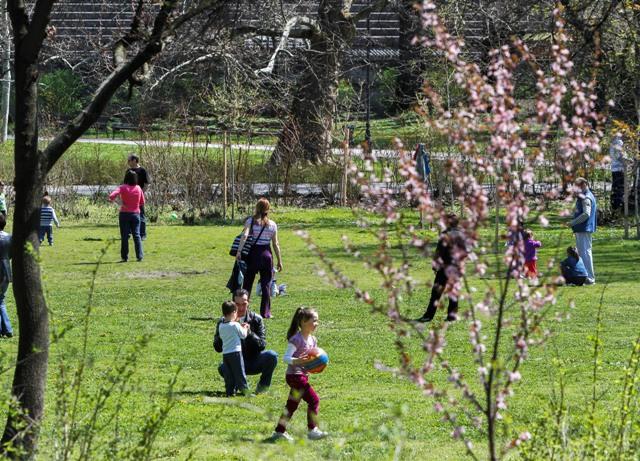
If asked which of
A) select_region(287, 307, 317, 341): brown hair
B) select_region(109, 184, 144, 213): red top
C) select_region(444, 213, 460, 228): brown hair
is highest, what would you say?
select_region(444, 213, 460, 228): brown hair

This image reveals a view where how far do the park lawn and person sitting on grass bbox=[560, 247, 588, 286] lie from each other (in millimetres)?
347

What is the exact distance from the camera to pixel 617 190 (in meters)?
28.6

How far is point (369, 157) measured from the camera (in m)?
5.89

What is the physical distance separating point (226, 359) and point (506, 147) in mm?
6284

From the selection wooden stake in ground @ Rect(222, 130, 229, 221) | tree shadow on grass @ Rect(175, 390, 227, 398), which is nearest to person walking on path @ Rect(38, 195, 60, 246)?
wooden stake in ground @ Rect(222, 130, 229, 221)

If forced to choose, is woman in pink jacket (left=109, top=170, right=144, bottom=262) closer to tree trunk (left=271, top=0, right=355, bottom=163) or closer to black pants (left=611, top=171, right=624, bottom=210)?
black pants (left=611, top=171, right=624, bottom=210)

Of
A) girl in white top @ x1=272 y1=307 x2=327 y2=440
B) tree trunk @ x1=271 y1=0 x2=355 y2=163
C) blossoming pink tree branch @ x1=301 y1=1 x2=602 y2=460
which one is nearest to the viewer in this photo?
blossoming pink tree branch @ x1=301 y1=1 x2=602 y2=460

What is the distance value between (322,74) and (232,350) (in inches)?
1012

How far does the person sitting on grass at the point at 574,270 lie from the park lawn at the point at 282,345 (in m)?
0.35

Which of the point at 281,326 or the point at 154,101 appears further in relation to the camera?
the point at 154,101

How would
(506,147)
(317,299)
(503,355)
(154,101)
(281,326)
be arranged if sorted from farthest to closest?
(154,101)
(317,299)
(281,326)
(503,355)
(506,147)

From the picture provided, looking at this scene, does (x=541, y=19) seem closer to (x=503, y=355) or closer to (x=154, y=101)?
(x=503, y=355)

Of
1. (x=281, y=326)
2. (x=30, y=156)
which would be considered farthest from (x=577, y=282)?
(x=30, y=156)

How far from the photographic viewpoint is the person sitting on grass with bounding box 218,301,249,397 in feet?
37.9
